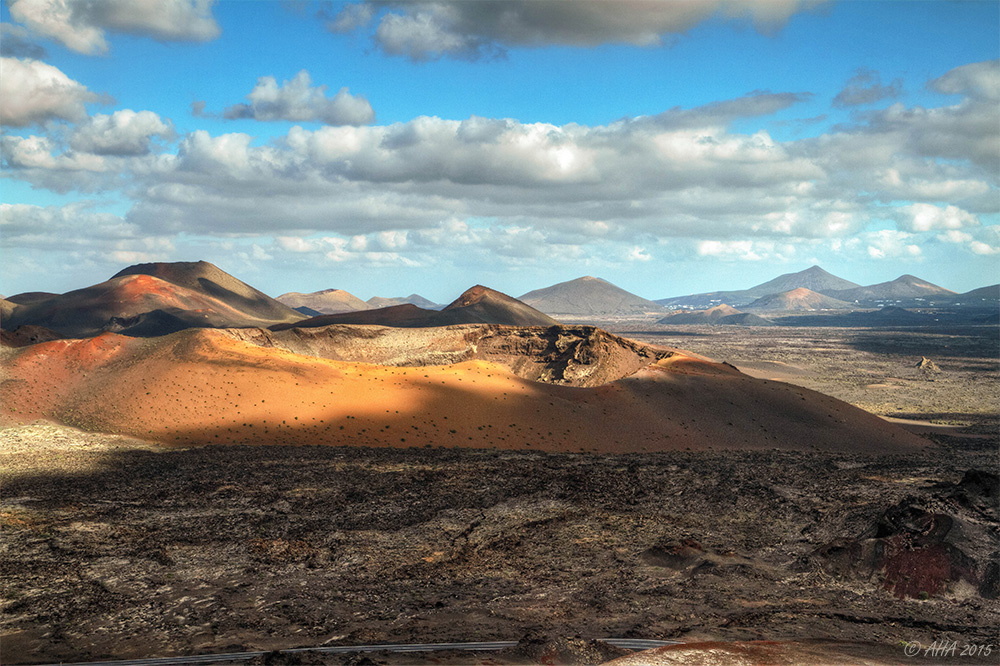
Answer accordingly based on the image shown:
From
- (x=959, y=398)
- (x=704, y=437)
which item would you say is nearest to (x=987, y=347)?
(x=959, y=398)

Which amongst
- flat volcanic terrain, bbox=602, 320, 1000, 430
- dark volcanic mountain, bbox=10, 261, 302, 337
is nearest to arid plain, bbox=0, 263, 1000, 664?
flat volcanic terrain, bbox=602, 320, 1000, 430

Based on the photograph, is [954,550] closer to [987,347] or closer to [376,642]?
[376,642]

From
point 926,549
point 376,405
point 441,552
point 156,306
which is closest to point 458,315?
point 156,306

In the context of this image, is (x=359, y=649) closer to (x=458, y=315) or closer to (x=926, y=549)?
(x=926, y=549)

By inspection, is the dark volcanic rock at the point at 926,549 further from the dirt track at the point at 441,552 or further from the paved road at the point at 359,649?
the paved road at the point at 359,649

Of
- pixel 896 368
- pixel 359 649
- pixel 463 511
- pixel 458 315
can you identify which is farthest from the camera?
pixel 458 315

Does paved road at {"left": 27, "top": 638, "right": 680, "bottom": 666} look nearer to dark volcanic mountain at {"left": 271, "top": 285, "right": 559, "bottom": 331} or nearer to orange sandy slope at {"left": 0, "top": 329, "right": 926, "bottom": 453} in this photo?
orange sandy slope at {"left": 0, "top": 329, "right": 926, "bottom": 453}
